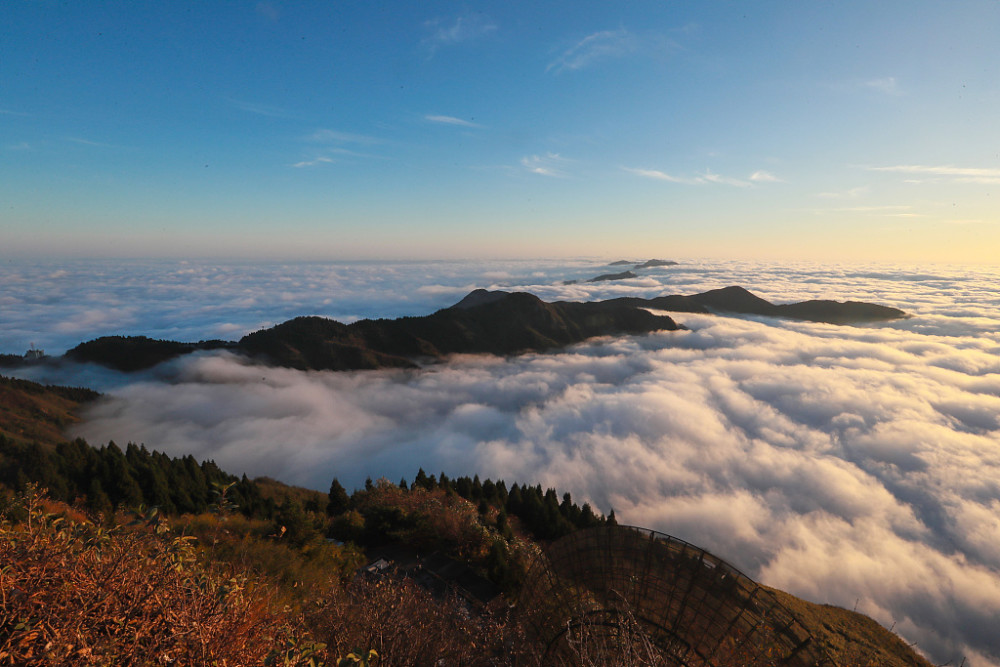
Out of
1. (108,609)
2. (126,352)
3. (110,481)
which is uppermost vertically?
(108,609)

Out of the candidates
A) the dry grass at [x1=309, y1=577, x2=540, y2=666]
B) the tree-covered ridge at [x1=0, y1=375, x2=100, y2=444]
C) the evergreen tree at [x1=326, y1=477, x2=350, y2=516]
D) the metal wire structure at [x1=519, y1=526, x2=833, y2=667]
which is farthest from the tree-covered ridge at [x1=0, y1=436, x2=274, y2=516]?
the tree-covered ridge at [x1=0, y1=375, x2=100, y2=444]

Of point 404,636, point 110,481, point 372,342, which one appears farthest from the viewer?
point 372,342

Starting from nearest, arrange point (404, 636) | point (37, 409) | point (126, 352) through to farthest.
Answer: point (404, 636), point (37, 409), point (126, 352)

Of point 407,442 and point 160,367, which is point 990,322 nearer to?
point 407,442

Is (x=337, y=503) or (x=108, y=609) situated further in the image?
(x=337, y=503)

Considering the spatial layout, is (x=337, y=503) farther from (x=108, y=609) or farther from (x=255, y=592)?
(x=108, y=609)

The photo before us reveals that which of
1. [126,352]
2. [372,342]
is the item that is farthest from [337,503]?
[126,352]

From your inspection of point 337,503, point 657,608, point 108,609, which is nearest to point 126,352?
point 337,503

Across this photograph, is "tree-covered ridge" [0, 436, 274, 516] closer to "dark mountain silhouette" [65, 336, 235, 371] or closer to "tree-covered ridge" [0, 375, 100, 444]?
"tree-covered ridge" [0, 375, 100, 444]

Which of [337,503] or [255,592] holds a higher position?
[255,592]
